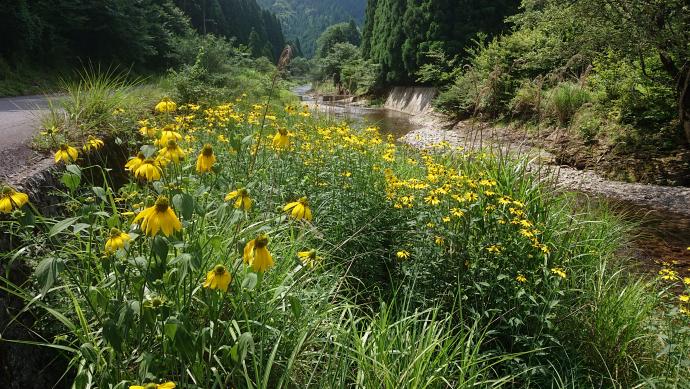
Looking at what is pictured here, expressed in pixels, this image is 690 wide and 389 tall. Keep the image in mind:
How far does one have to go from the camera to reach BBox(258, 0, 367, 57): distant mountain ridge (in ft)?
453

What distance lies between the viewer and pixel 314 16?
503 feet

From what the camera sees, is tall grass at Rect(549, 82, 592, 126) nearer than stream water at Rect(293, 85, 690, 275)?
No

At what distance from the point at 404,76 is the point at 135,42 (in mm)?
16212

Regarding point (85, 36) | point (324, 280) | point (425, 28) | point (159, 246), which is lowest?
point (324, 280)

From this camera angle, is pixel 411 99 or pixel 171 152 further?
pixel 411 99

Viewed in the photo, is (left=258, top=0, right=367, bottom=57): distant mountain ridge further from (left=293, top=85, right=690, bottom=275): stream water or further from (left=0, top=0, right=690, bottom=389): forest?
(left=0, top=0, right=690, bottom=389): forest

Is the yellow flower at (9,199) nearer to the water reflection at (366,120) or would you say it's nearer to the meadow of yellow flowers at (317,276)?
the meadow of yellow flowers at (317,276)

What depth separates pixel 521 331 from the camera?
8.25 feet

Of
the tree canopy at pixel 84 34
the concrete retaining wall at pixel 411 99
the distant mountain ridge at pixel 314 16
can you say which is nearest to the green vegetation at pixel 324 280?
the tree canopy at pixel 84 34

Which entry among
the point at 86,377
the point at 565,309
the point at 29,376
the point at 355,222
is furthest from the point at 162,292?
the point at 565,309

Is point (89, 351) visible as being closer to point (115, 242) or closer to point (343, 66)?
point (115, 242)

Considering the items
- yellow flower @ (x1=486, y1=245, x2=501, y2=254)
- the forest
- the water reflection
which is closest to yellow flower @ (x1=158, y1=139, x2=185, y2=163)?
the forest

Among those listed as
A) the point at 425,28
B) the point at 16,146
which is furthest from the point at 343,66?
the point at 16,146

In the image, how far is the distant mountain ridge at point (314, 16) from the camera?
13812 centimetres
